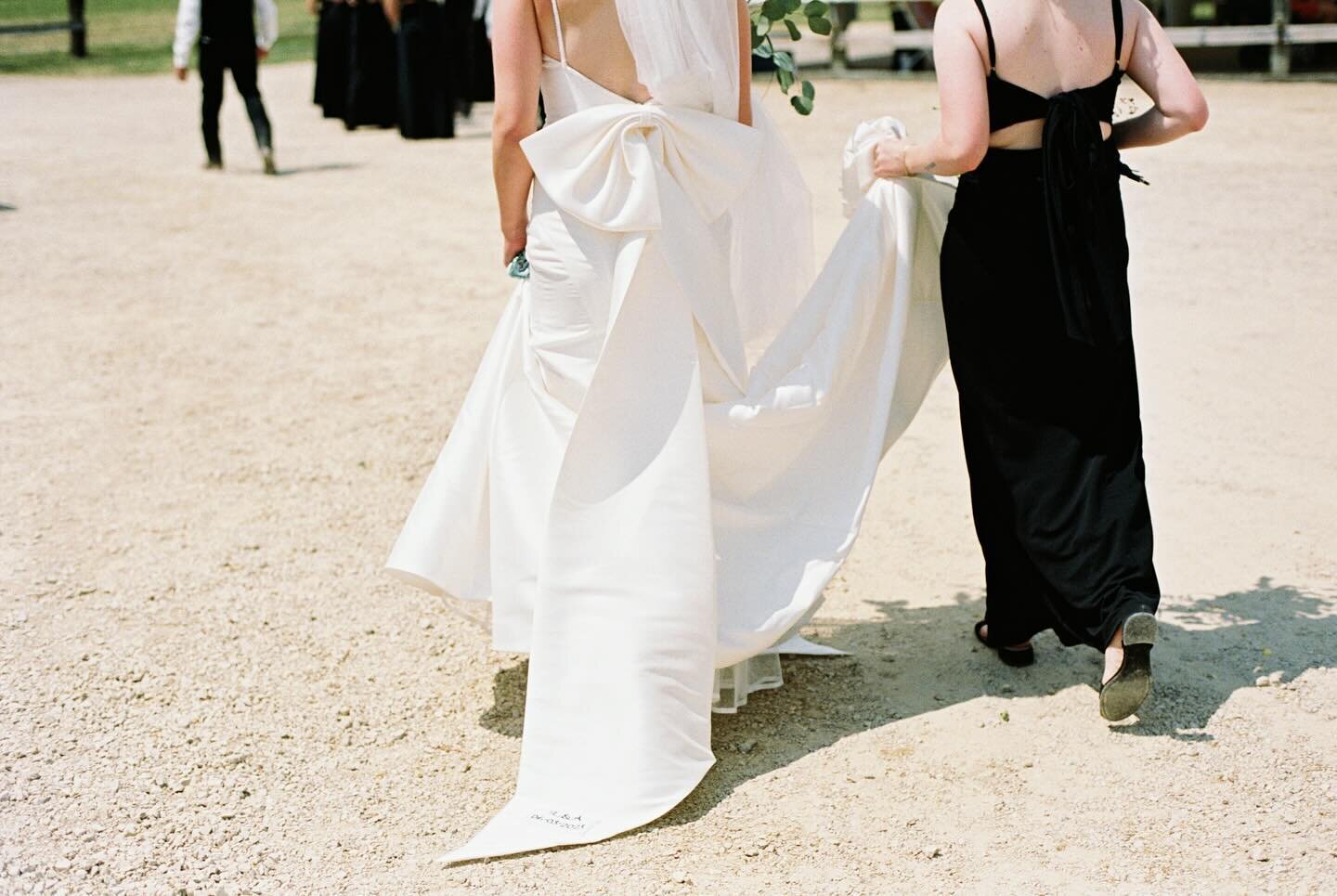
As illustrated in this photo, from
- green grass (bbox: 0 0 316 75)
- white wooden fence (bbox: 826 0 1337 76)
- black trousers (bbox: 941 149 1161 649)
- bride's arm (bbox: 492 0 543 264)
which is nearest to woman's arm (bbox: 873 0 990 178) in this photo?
black trousers (bbox: 941 149 1161 649)

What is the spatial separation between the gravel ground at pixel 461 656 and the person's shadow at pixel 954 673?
0.04 feet

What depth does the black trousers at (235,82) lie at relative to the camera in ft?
40.7

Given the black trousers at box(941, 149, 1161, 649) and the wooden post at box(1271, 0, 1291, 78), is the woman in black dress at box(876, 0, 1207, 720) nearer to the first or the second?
the black trousers at box(941, 149, 1161, 649)

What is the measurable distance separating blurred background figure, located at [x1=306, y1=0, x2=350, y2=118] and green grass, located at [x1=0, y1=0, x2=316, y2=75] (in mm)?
7794

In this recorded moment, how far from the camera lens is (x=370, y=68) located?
50.3ft

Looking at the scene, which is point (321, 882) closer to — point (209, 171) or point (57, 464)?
point (57, 464)

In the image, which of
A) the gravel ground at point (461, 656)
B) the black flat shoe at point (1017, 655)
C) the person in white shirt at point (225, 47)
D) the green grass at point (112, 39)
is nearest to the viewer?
the gravel ground at point (461, 656)

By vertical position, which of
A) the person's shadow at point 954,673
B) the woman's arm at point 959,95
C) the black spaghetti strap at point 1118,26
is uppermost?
the black spaghetti strap at point 1118,26

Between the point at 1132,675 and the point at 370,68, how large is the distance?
523 inches

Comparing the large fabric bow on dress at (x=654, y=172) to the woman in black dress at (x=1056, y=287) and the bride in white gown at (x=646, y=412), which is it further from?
the woman in black dress at (x=1056, y=287)

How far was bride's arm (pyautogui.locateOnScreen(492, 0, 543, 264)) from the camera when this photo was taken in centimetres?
341

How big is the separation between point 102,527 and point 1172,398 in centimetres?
437

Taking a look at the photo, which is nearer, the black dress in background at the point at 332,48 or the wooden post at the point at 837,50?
the black dress in background at the point at 332,48

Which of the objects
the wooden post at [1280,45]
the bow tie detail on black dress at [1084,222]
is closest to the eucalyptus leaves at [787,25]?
the bow tie detail on black dress at [1084,222]
